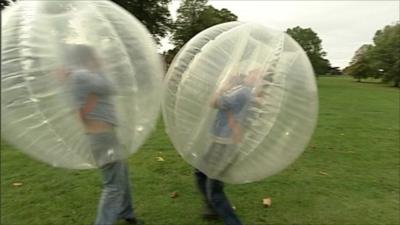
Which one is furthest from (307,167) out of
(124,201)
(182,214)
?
(124,201)

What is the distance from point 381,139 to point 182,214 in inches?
271

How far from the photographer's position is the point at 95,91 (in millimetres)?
3541

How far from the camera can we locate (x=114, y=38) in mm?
3686

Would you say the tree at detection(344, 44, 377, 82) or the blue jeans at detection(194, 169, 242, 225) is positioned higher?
the blue jeans at detection(194, 169, 242, 225)

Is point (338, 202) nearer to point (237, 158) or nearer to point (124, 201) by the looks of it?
point (237, 158)

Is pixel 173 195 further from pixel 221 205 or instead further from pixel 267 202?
pixel 221 205

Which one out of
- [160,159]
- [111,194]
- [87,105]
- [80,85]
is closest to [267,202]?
[111,194]

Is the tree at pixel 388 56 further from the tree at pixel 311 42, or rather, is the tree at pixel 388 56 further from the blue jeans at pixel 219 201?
the blue jeans at pixel 219 201

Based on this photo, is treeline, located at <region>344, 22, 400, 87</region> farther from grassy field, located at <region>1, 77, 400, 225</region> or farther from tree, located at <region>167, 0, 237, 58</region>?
grassy field, located at <region>1, 77, 400, 225</region>

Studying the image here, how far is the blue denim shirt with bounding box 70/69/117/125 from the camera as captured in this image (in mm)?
3449

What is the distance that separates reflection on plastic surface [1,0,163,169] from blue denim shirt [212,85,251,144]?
55 centimetres

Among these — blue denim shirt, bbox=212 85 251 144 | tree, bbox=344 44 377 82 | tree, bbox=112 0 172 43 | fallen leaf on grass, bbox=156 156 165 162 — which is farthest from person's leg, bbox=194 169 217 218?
tree, bbox=344 44 377 82

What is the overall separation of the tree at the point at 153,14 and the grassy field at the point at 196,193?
60.5 ft

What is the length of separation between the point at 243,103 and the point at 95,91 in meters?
1.20
